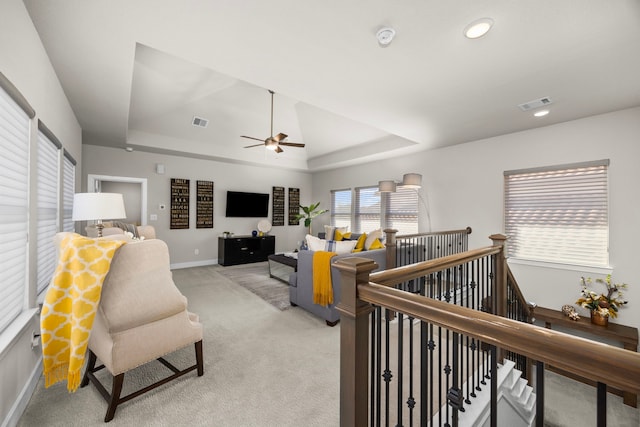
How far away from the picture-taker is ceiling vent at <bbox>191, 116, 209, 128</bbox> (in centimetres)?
495

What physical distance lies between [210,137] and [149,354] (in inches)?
187

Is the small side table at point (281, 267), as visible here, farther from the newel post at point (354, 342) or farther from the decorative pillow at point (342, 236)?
the newel post at point (354, 342)

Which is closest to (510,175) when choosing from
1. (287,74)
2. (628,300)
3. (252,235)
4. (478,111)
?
(478,111)

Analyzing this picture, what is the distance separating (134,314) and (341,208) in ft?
18.9

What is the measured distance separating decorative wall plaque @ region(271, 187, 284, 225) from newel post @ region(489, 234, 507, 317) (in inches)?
224

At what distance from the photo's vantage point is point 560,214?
3645 mm

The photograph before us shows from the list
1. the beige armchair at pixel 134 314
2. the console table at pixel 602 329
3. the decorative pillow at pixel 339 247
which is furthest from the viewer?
the decorative pillow at pixel 339 247

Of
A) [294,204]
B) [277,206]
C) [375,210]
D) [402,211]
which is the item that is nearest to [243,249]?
[277,206]

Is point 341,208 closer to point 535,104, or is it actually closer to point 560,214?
point 560,214

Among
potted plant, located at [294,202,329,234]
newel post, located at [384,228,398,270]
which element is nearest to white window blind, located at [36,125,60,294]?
newel post, located at [384,228,398,270]

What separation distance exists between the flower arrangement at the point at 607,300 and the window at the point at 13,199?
5.47 m

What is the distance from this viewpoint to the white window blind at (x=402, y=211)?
5.46m

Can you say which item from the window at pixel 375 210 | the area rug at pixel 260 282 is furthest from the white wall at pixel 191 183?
the window at pixel 375 210

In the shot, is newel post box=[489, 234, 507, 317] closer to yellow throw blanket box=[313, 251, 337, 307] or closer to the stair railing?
the stair railing
